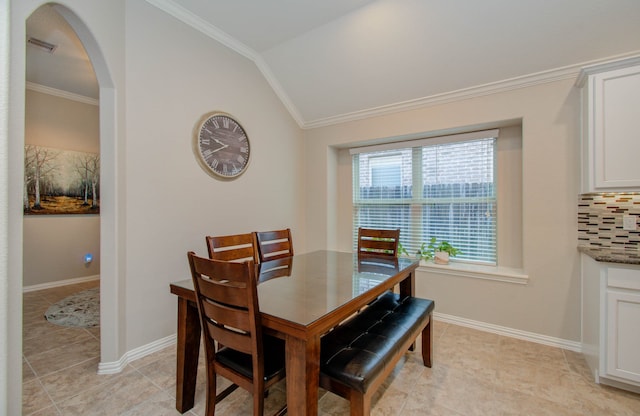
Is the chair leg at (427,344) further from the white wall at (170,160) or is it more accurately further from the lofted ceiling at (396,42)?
the lofted ceiling at (396,42)

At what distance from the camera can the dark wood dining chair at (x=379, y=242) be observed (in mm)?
2549

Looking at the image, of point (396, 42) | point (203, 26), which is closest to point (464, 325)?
point (396, 42)

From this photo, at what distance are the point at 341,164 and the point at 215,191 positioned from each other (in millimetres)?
1907

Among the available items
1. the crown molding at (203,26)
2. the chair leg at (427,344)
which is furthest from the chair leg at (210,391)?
the crown molding at (203,26)

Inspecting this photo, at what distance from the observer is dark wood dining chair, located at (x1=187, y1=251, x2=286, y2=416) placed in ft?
3.90

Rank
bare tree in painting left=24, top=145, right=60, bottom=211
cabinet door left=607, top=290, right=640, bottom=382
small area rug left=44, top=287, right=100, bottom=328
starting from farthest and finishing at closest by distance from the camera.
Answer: bare tree in painting left=24, top=145, right=60, bottom=211 → small area rug left=44, top=287, right=100, bottom=328 → cabinet door left=607, top=290, right=640, bottom=382

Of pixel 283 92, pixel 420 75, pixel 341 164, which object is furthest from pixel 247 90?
pixel 420 75

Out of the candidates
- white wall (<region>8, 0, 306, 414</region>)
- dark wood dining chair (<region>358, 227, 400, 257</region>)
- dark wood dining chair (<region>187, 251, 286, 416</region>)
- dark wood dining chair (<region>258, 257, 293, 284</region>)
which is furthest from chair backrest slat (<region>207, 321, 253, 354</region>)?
dark wood dining chair (<region>358, 227, 400, 257</region>)

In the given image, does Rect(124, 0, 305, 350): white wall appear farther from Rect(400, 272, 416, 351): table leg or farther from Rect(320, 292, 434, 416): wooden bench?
Rect(400, 272, 416, 351): table leg

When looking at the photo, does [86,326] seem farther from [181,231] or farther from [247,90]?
[247,90]

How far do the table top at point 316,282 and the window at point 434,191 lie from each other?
4.19 feet

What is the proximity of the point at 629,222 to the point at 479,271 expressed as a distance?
116 cm

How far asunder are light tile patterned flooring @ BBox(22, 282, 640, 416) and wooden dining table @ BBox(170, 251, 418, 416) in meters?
0.43

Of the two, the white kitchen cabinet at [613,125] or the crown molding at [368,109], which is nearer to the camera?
the white kitchen cabinet at [613,125]
